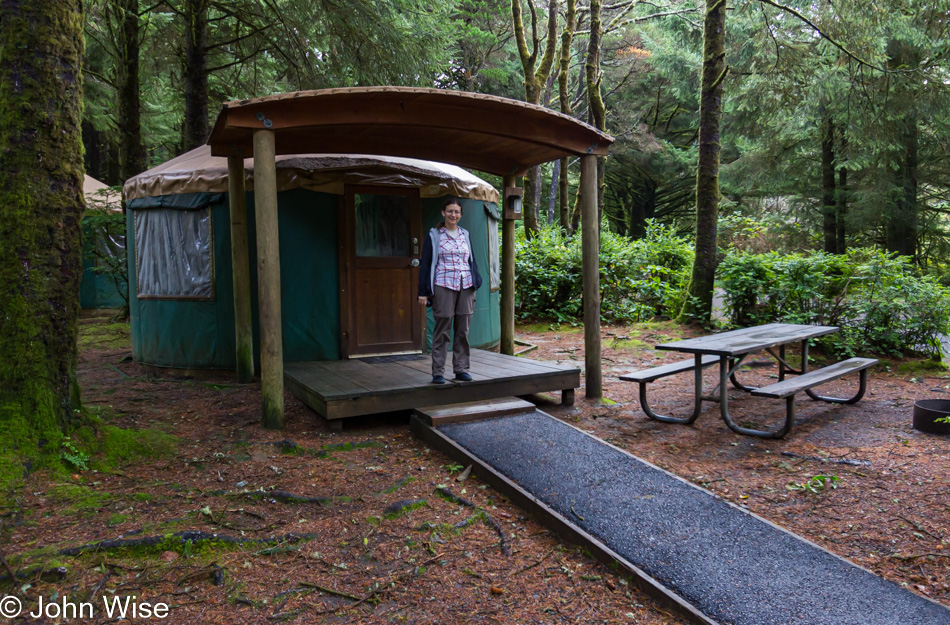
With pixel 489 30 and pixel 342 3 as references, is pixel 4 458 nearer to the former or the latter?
pixel 342 3

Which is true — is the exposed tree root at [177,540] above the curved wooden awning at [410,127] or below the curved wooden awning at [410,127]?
below

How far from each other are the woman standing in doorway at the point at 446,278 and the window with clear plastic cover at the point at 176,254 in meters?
3.06

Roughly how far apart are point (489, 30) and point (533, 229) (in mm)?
7681

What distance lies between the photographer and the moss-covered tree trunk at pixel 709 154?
8812 mm

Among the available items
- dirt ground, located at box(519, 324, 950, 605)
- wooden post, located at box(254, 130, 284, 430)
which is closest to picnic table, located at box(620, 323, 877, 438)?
dirt ground, located at box(519, 324, 950, 605)

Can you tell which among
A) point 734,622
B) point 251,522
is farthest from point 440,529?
point 734,622

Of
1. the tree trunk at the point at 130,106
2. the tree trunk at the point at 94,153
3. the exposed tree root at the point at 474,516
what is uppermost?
the tree trunk at the point at 94,153

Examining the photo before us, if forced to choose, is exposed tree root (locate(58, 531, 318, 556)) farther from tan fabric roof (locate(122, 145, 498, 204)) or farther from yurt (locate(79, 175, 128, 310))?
yurt (locate(79, 175, 128, 310))

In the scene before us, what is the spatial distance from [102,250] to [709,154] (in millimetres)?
11934

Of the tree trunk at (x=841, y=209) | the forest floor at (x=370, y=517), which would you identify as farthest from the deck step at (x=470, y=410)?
the tree trunk at (x=841, y=209)

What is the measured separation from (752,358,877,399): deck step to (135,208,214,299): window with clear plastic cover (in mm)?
5508

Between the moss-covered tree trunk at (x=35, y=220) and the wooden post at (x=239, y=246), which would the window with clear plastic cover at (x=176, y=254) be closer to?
the wooden post at (x=239, y=246)

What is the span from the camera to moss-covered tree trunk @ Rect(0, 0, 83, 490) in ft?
10.7

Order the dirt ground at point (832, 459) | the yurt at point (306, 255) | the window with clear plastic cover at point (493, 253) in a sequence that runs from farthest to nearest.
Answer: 1. the window with clear plastic cover at point (493, 253)
2. the yurt at point (306, 255)
3. the dirt ground at point (832, 459)
